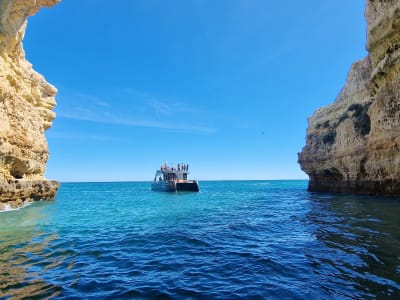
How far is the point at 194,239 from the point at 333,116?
131 feet

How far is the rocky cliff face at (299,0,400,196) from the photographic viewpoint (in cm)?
2233

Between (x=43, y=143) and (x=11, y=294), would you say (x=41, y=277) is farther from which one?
(x=43, y=143)

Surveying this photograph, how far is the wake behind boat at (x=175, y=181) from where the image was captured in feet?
148

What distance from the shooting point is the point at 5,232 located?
11289 mm

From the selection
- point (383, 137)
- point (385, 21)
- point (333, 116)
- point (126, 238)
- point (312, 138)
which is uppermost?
point (385, 21)

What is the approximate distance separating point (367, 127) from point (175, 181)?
103 ft

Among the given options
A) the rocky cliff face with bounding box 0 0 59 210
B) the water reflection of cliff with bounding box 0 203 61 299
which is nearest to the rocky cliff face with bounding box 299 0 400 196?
the water reflection of cliff with bounding box 0 203 61 299

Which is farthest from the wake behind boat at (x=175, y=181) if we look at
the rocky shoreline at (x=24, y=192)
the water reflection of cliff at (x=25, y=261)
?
the water reflection of cliff at (x=25, y=261)

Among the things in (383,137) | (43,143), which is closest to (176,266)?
(383,137)

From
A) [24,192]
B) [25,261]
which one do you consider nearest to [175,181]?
[24,192]

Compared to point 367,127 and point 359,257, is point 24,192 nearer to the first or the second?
point 359,257

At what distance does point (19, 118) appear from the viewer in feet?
75.6

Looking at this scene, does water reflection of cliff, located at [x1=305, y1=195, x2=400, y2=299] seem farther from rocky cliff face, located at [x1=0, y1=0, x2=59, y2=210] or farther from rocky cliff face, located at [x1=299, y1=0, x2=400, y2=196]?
rocky cliff face, located at [x1=0, y1=0, x2=59, y2=210]

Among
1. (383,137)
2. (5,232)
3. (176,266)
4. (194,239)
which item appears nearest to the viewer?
(176,266)
